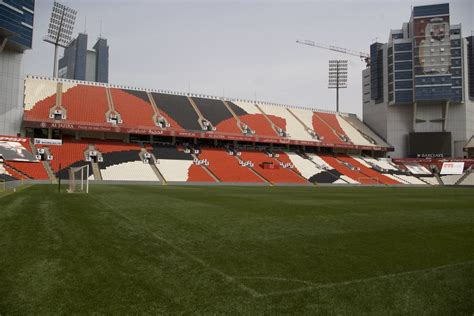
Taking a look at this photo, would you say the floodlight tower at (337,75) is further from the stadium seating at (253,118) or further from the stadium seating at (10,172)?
the stadium seating at (10,172)

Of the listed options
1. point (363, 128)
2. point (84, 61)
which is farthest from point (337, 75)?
point (84, 61)

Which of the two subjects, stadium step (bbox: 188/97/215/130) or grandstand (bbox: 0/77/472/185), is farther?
stadium step (bbox: 188/97/215/130)

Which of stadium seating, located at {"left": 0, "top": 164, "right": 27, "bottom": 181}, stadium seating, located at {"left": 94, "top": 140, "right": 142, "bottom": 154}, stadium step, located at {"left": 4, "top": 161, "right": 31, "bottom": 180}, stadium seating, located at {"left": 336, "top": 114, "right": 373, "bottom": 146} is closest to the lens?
stadium seating, located at {"left": 0, "top": 164, "right": 27, "bottom": 181}

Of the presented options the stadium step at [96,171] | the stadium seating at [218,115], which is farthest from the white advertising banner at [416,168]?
the stadium step at [96,171]

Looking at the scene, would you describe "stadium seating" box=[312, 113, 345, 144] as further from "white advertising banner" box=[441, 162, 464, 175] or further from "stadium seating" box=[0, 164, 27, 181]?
"stadium seating" box=[0, 164, 27, 181]

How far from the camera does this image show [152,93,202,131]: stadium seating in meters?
56.1

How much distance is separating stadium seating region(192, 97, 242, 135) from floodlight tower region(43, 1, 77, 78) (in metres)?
25.2

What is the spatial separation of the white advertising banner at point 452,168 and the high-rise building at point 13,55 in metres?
74.0

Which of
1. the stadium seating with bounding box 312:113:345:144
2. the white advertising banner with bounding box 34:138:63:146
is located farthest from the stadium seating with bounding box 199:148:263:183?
the stadium seating with bounding box 312:113:345:144

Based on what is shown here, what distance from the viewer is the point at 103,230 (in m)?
8.87

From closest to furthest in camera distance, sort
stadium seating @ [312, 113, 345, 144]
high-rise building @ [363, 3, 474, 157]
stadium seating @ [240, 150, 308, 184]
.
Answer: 1. stadium seating @ [240, 150, 308, 184]
2. stadium seating @ [312, 113, 345, 144]
3. high-rise building @ [363, 3, 474, 157]

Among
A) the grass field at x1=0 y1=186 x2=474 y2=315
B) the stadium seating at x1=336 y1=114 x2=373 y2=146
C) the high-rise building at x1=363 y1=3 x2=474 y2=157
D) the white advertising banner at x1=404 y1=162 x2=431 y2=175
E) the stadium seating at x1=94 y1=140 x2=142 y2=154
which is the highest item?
the high-rise building at x1=363 y1=3 x2=474 y2=157

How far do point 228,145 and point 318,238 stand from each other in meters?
51.9

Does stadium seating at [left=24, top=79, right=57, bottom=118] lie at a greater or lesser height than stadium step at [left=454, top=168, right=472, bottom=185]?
greater
